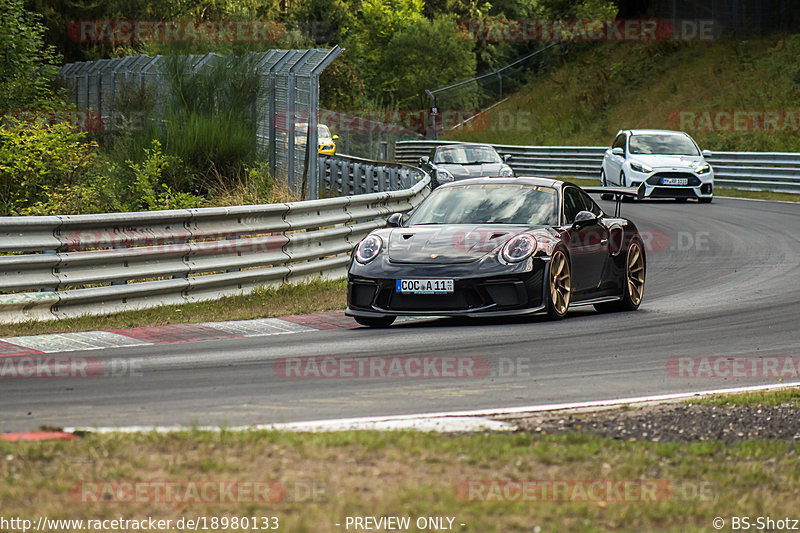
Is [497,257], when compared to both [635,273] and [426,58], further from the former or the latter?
[426,58]

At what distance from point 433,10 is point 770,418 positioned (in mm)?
103031

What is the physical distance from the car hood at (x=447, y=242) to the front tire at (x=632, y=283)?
164 centimetres

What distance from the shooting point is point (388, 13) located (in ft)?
313

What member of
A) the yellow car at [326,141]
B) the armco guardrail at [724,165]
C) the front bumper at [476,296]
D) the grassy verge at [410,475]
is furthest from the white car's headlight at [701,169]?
the grassy verge at [410,475]

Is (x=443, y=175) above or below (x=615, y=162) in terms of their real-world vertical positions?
below

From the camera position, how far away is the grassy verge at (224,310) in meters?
10.5

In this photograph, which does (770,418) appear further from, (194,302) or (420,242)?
(194,302)

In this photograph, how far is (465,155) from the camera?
1127 inches

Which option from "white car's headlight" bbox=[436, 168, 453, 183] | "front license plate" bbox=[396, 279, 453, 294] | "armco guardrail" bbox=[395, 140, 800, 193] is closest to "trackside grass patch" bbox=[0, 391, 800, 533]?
"front license plate" bbox=[396, 279, 453, 294]

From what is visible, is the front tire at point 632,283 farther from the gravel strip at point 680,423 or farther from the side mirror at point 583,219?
the gravel strip at point 680,423

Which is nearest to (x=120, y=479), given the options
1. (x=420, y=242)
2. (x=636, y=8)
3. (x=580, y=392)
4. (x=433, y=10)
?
(x=580, y=392)

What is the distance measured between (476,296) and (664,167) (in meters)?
17.1

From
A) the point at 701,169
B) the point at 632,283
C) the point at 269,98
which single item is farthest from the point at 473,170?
the point at 632,283

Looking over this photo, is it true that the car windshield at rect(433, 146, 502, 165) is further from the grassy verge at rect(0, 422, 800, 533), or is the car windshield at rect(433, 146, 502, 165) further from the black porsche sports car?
the grassy verge at rect(0, 422, 800, 533)
